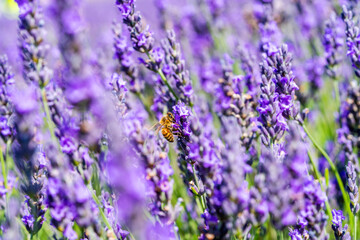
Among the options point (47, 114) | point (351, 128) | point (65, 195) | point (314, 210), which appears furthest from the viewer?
point (351, 128)

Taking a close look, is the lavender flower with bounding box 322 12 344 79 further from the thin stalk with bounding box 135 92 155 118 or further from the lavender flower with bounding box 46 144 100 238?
the lavender flower with bounding box 46 144 100 238

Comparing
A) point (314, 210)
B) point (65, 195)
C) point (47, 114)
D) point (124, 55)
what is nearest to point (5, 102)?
point (47, 114)

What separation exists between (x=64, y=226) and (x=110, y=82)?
936mm

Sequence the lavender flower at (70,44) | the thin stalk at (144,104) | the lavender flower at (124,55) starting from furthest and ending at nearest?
the thin stalk at (144,104) < the lavender flower at (124,55) < the lavender flower at (70,44)

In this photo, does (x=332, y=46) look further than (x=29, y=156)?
Yes

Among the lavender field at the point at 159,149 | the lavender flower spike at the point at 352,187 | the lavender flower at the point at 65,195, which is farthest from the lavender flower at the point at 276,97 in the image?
the lavender flower at the point at 65,195

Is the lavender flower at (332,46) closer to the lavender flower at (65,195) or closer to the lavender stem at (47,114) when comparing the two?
the lavender stem at (47,114)

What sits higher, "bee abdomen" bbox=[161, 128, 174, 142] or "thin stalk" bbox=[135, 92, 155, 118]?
"thin stalk" bbox=[135, 92, 155, 118]

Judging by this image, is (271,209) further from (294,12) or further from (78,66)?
(294,12)

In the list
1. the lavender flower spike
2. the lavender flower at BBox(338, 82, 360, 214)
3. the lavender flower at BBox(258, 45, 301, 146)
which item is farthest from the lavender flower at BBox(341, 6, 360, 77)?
the lavender flower spike

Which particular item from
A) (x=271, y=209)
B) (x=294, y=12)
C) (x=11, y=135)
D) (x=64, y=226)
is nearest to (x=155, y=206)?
(x=64, y=226)

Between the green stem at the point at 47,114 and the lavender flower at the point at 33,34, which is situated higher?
the lavender flower at the point at 33,34

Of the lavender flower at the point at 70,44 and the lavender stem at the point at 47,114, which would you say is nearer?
the lavender flower at the point at 70,44

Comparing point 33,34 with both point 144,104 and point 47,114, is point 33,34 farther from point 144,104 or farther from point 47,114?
point 144,104
